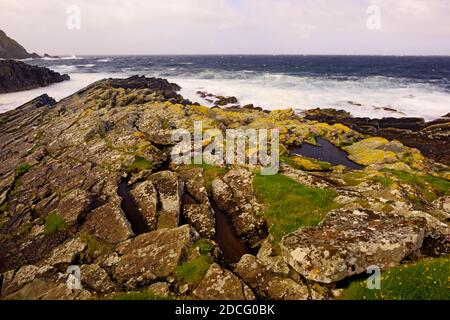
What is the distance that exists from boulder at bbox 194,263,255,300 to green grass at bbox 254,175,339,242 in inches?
118

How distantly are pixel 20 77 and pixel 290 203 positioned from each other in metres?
93.2

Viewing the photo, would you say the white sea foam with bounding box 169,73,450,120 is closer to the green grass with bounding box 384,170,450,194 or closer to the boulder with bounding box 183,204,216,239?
the green grass with bounding box 384,170,450,194

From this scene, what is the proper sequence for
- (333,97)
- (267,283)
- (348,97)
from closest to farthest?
(267,283), (333,97), (348,97)

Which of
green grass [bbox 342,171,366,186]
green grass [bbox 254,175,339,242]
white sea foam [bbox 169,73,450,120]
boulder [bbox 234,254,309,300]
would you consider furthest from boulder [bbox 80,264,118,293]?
white sea foam [bbox 169,73,450,120]

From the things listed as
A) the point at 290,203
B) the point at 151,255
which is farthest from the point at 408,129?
the point at 151,255

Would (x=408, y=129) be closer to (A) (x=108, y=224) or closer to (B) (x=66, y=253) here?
(A) (x=108, y=224)

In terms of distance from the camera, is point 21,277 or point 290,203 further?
point 290,203

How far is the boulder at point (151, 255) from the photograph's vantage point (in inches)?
406

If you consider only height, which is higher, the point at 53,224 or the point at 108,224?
the point at 108,224

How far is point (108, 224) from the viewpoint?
13320 millimetres

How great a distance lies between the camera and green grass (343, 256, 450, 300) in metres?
7.93

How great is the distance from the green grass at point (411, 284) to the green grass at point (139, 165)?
1453 centimetres

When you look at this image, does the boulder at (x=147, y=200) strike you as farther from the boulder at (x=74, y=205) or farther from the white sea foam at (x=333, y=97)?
the white sea foam at (x=333, y=97)

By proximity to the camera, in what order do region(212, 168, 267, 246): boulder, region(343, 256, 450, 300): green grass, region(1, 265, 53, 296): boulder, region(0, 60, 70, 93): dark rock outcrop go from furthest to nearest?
region(0, 60, 70, 93): dark rock outcrop → region(212, 168, 267, 246): boulder → region(1, 265, 53, 296): boulder → region(343, 256, 450, 300): green grass
